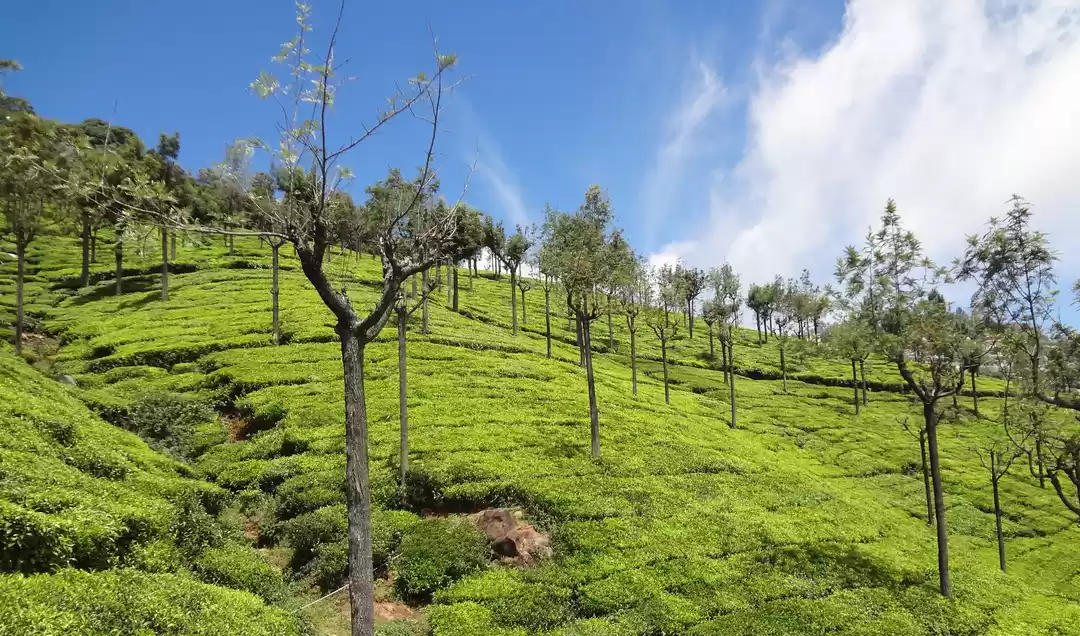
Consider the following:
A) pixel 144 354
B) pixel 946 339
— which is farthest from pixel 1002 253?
pixel 144 354

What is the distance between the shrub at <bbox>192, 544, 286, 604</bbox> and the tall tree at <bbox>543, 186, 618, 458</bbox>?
16463mm

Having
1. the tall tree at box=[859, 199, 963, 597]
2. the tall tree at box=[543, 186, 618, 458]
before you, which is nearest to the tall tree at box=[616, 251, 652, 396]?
the tall tree at box=[543, 186, 618, 458]

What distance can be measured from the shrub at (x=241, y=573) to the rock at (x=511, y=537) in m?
7.59

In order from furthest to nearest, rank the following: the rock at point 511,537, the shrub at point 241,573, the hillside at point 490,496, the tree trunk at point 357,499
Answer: the rock at point 511,537 → the shrub at point 241,573 → the hillside at point 490,496 → the tree trunk at point 357,499

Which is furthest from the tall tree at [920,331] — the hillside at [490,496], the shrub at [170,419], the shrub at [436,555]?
the shrub at [170,419]

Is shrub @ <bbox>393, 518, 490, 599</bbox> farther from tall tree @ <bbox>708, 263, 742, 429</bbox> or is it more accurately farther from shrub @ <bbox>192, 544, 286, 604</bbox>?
tall tree @ <bbox>708, 263, 742, 429</bbox>

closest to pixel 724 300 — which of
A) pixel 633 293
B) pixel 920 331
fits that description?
pixel 633 293

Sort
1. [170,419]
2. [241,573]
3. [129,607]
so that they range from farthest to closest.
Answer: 1. [170,419]
2. [241,573]
3. [129,607]

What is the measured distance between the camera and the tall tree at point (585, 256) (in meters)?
33.3

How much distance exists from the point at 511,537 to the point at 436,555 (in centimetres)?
296

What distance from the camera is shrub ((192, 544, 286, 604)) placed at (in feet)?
56.7

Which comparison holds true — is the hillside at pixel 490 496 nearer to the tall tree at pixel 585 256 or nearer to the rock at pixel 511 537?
the rock at pixel 511 537

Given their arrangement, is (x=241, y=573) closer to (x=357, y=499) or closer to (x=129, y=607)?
(x=129, y=607)

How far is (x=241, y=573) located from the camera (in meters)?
18.1
